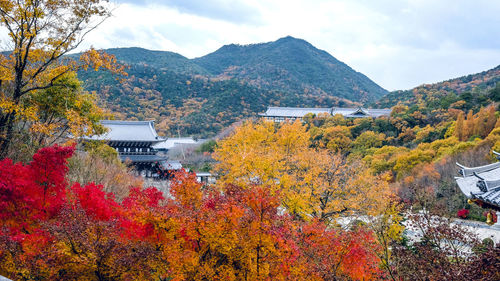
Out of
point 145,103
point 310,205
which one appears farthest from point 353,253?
point 145,103

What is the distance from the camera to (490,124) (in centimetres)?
2438

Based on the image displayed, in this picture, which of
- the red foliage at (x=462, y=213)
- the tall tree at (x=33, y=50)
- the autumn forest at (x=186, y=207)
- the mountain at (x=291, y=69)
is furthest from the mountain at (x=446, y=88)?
the tall tree at (x=33, y=50)

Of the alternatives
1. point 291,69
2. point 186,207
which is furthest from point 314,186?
point 291,69

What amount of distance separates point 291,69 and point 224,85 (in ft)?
123

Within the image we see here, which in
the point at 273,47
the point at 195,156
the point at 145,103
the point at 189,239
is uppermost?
the point at 273,47

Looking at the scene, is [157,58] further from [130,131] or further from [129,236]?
[129,236]

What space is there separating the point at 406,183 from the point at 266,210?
1716 centimetres

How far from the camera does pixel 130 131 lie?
2898 cm

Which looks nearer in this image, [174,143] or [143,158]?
[143,158]

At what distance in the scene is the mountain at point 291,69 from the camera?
88.8 meters

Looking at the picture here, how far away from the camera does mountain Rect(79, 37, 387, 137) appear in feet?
174

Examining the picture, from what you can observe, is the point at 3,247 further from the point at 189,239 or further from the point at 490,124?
the point at 490,124

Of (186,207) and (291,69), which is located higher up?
(291,69)

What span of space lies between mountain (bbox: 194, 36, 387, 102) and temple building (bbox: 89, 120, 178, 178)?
188ft
